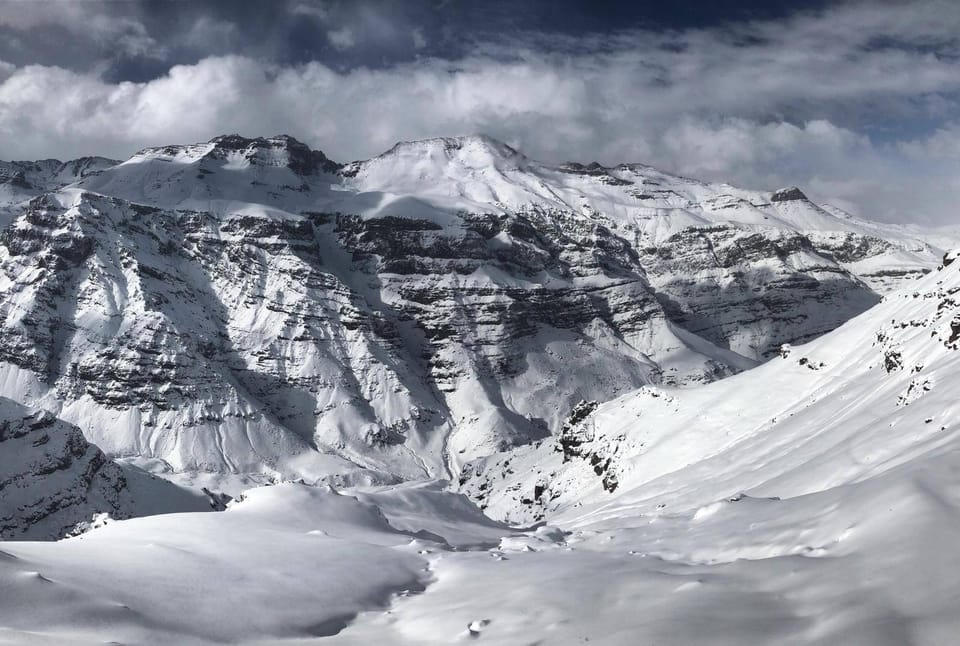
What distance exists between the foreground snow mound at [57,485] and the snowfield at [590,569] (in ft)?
348

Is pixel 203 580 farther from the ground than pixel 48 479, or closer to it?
closer to it

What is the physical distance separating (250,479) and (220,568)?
172214 millimetres

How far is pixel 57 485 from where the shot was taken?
131625mm

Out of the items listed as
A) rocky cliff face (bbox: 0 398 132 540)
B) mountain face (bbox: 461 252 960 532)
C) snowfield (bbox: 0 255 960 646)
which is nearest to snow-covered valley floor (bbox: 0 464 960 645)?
snowfield (bbox: 0 255 960 646)

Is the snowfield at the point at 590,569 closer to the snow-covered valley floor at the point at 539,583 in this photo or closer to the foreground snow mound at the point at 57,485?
the snow-covered valley floor at the point at 539,583

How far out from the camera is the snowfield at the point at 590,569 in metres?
12.1

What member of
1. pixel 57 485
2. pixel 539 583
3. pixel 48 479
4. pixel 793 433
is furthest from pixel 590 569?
pixel 48 479

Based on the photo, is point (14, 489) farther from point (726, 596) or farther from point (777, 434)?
point (726, 596)

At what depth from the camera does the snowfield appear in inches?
477

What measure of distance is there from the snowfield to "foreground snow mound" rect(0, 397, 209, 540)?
348 feet

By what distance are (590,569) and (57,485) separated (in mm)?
137904

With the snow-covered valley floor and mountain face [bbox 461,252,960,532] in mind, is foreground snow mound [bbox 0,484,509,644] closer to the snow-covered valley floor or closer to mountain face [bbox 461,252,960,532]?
the snow-covered valley floor

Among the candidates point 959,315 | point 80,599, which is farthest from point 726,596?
point 959,315

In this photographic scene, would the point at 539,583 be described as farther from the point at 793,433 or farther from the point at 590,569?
the point at 793,433
